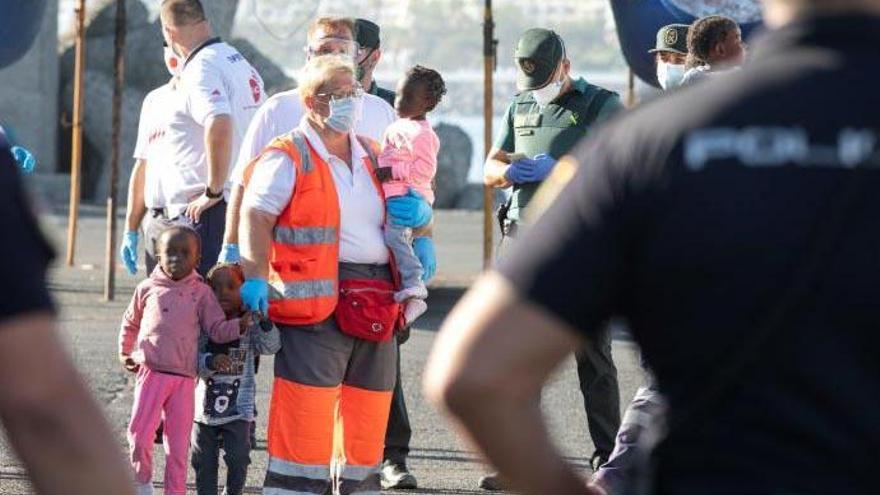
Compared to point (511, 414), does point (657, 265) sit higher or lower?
higher

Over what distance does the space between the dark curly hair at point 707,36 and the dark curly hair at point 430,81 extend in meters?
0.96

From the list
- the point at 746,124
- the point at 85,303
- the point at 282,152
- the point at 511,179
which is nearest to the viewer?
the point at 746,124

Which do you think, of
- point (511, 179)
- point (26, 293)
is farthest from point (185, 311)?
point (26, 293)

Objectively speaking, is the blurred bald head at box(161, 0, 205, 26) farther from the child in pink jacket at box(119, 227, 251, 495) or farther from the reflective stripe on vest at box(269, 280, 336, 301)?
the reflective stripe on vest at box(269, 280, 336, 301)

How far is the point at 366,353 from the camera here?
707 cm

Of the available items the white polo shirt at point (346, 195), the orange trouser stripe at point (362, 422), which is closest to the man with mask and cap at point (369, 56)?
the white polo shirt at point (346, 195)

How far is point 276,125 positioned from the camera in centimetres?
750

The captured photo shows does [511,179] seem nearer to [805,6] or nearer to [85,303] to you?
[805,6]

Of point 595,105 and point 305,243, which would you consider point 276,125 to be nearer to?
point 305,243

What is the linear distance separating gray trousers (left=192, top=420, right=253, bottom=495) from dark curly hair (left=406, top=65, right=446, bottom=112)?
1.47m

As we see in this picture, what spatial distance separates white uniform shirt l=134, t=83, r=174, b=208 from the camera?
27.9 feet

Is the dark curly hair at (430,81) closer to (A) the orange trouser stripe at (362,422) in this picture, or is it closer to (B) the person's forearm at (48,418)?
(A) the orange trouser stripe at (362,422)

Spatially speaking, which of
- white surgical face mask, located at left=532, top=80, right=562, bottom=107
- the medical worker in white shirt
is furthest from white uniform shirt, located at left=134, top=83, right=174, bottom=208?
white surgical face mask, located at left=532, top=80, right=562, bottom=107

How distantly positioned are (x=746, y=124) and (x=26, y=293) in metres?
0.93
